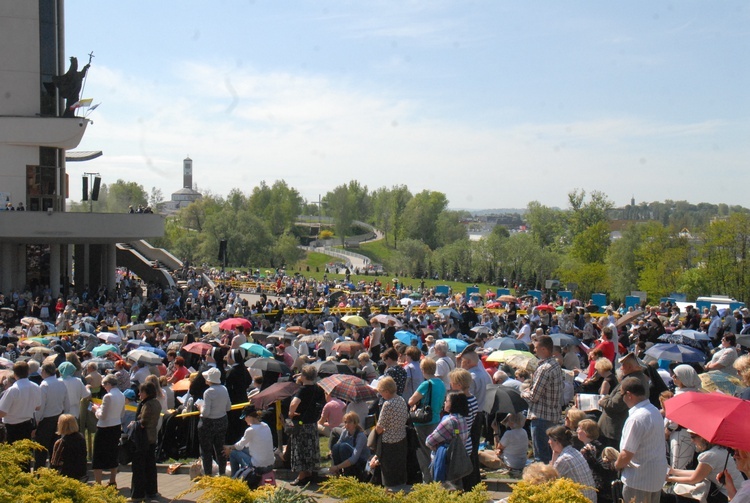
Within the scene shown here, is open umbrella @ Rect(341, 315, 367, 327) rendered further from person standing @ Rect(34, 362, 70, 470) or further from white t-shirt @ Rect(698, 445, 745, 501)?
white t-shirt @ Rect(698, 445, 745, 501)

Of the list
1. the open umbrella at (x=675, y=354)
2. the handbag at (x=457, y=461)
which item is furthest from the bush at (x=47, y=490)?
the open umbrella at (x=675, y=354)

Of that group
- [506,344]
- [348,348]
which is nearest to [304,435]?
[348,348]

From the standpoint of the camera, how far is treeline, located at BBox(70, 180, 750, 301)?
63281mm

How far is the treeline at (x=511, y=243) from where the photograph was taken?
6328cm

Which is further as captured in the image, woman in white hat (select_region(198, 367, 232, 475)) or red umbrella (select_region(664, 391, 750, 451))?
woman in white hat (select_region(198, 367, 232, 475))

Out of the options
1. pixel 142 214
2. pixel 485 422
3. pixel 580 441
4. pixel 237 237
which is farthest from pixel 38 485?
pixel 237 237

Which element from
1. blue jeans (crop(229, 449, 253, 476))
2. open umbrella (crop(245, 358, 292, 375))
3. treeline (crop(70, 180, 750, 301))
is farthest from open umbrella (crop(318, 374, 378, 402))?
treeline (crop(70, 180, 750, 301))

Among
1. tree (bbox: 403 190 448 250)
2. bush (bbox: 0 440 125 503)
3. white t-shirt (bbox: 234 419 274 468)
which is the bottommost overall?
white t-shirt (bbox: 234 419 274 468)

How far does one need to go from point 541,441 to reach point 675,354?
609cm

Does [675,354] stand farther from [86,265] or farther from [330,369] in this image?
[86,265]

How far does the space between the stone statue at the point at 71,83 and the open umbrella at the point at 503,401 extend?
3499 cm

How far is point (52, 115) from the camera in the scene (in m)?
40.2

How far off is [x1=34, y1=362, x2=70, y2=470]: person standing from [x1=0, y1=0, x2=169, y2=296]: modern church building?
28.7 meters

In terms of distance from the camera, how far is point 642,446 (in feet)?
23.4
